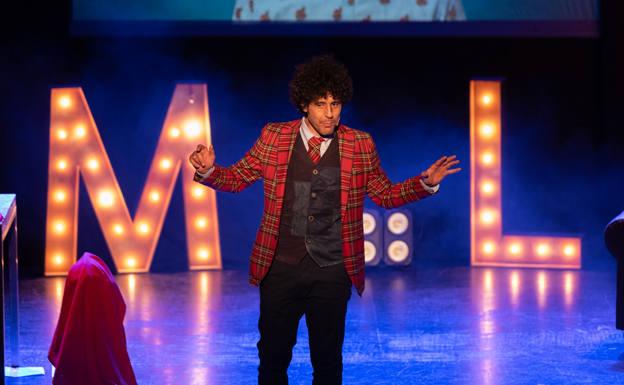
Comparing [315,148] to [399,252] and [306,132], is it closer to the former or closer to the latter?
[306,132]

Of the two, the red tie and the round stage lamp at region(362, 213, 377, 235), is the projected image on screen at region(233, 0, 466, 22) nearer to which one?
the round stage lamp at region(362, 213, 377, 235)

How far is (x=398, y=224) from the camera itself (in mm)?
7754

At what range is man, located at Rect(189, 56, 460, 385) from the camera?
11.7ft

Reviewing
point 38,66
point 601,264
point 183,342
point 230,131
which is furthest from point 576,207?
point 38,66

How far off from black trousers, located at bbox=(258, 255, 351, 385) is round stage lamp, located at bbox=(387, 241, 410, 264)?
13.4 ft

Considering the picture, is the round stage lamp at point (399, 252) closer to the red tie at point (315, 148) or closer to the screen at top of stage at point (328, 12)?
the screen at top of stage at point (328, 12)

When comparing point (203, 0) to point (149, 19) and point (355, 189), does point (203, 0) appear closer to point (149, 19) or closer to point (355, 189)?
point (149, 19)

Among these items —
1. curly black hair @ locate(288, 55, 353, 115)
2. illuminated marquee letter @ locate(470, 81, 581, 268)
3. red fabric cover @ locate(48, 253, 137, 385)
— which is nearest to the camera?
curly black hair @ locate(288, 55, 353, 115)

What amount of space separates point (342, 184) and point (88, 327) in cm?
117

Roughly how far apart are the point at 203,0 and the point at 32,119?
1.65 meters

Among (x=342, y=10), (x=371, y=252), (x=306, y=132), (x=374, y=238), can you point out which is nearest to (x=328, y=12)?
(x=342, y=10)

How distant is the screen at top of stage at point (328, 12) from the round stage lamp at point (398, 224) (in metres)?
1.51

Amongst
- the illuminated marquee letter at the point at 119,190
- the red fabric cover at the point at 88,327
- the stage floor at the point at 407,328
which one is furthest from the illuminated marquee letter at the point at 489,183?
the red fabric cover at the point at 88,327

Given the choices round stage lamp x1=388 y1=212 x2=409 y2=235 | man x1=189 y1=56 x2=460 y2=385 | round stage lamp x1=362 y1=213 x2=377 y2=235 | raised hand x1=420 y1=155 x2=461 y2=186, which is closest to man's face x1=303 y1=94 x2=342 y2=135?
man x1=189 y1=56 x2=460 y2=385
